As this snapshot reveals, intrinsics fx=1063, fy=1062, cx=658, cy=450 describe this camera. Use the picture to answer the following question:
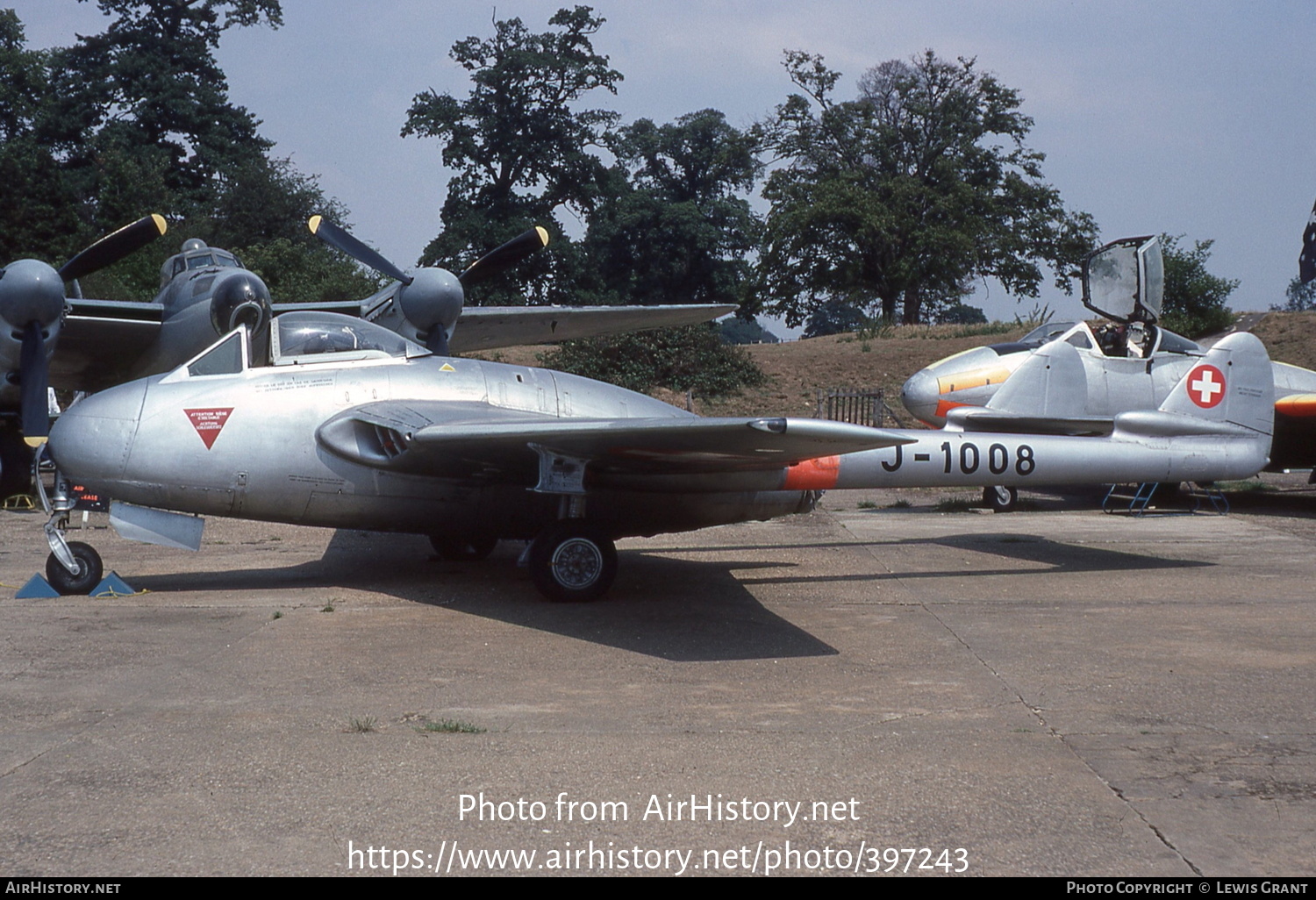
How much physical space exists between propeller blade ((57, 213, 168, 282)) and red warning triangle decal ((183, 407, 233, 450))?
279 inches

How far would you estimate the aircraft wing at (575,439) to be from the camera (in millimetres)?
6738

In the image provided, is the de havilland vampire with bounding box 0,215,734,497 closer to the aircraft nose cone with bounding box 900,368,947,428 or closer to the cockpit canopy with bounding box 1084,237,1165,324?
the aircraft nose cone with bounding box 900,368,947,428

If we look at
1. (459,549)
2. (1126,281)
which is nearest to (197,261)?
(459,549)

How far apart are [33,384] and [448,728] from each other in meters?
10.2

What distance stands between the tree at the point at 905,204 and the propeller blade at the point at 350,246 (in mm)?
24981

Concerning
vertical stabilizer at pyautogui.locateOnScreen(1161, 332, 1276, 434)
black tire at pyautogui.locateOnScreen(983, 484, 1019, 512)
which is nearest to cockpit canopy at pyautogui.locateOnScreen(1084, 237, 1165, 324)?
black tire at pyautogui.locateOnScreen(983, 484, 1019, 512)

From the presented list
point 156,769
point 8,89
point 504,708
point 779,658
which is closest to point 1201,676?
point 779,658

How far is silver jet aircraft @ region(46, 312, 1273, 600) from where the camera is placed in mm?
8133

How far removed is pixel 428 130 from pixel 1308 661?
4531cm

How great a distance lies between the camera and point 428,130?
46750mm

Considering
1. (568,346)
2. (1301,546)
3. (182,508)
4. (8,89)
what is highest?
(8,89)

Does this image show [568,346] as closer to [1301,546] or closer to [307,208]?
[1301,546]

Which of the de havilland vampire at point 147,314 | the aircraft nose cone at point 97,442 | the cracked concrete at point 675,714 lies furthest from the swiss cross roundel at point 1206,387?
the aircraft nose cone at point 97,442

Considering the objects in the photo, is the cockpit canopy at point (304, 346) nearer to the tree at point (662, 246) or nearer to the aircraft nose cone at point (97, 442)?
the aircraft nose cone at point (97, 442)
